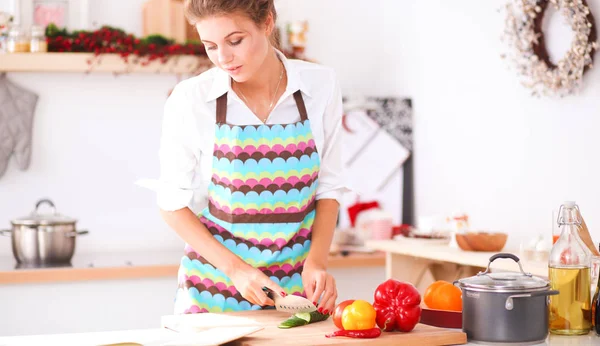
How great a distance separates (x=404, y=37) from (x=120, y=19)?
1.45 m

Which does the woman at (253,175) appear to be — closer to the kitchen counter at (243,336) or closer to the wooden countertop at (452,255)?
the kitchen counter at (243,336)

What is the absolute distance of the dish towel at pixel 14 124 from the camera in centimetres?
416

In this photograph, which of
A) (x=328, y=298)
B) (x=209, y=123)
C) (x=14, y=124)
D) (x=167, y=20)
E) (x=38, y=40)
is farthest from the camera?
(x=167, y=20)

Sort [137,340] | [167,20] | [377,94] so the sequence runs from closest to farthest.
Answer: [137,340]
[167,20]
[377,94]

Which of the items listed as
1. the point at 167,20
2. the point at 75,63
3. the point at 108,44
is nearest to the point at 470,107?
the point at 167,20

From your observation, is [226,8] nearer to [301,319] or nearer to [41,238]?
[301,319]

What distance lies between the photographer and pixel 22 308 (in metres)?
3.66

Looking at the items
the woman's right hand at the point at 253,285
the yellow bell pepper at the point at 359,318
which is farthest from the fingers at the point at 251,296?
the yellow bell pepper at the point at 359,318

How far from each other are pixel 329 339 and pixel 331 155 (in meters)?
0.66

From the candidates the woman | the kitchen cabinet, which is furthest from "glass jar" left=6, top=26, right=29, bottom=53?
the woman

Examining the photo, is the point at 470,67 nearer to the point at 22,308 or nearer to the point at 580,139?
the point at 580,139

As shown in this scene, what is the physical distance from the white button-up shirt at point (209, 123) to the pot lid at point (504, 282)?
57 cm

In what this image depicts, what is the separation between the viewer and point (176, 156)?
2.12 m

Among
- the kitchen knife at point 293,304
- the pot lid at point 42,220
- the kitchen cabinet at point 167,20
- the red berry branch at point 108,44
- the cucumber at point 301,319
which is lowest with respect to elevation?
the cucumber at point 301,319
